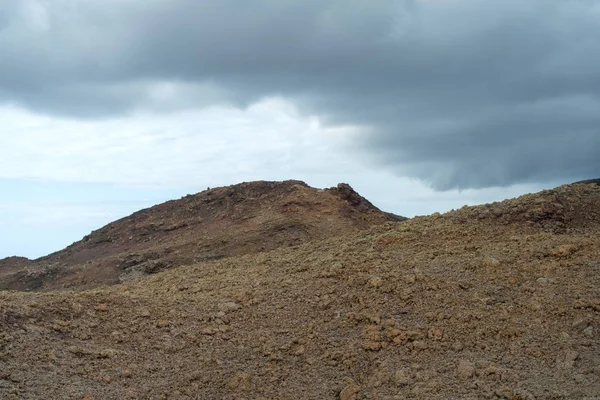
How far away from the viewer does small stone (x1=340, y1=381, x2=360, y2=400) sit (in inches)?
251

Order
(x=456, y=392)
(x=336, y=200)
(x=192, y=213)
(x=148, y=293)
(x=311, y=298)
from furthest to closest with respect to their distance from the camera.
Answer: (x=192, y=213) → (x=336, y=200) → (x=148, y=293) → (x=311, y=298) → (x=456, y=392)

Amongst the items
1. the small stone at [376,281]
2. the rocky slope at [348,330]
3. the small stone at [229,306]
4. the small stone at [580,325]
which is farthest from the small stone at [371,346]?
the small stone at [580,325]

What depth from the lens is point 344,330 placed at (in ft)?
24.9

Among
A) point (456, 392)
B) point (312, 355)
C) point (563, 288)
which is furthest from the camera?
point (563, 288)

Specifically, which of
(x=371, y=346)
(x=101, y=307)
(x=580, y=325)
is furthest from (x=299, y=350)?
(x=580, y=325)

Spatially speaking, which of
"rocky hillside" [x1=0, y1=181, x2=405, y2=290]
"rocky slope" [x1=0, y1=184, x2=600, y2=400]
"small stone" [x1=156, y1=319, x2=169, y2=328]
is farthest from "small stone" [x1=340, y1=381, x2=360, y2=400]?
"rocky hillside" [x1=0, y1=181, x2=405, y2=290]

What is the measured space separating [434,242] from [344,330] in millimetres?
3063

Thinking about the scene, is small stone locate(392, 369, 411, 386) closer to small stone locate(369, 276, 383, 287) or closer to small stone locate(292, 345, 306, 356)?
small stone locate(292, 345, 306, 356)

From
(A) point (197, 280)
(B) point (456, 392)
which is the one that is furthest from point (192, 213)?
(B) point (456, 392)

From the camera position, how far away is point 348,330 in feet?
24.9

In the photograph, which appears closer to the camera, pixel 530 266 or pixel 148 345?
pixel 148 345

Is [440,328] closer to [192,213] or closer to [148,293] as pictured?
[148,293]

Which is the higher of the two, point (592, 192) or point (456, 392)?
point (592, 192)

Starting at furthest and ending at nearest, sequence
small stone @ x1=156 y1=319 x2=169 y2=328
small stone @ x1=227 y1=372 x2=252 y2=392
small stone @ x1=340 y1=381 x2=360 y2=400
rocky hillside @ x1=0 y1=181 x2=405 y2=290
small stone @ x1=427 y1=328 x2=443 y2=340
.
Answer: rocky hillside @ x1=0 y1=181 x2=405 y2=290 → small stone @ x1=156 y1=319 x2=169 y2=328 → small stone @ x1=427 y1=328 x2=443 y2=340 → small stone @ x1=227 y1=372 x2=252 y2=392 → small stone @ x1=340 y1=381 x2=360 y2=400
